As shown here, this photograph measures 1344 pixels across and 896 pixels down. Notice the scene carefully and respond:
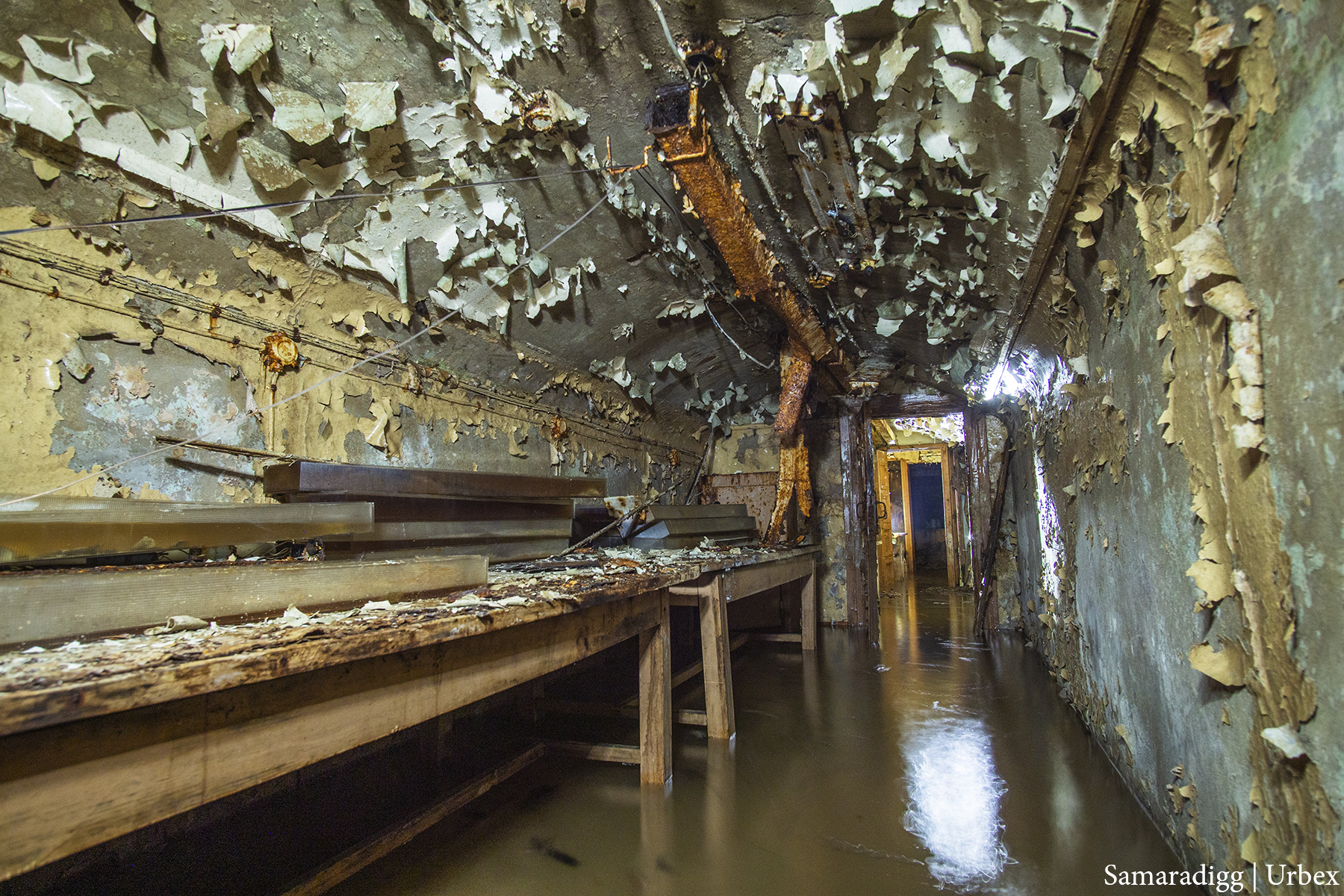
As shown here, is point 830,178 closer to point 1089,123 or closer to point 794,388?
point 1089,123

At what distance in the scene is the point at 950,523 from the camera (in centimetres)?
1029

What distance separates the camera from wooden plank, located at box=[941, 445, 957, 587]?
9.91 m

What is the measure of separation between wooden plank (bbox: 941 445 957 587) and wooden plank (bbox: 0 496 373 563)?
9908mm

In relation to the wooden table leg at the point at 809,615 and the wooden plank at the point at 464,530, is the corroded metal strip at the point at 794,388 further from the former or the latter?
the wooden plank at the point at 464,530

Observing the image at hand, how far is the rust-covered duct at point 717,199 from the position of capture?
2285 mm

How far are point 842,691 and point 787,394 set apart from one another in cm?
214

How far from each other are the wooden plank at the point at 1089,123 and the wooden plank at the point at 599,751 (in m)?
2.58

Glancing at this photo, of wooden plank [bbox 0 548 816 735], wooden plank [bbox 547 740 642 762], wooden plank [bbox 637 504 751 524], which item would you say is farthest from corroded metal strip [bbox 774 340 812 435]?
wooden plank [bbox 0 548 816 735]

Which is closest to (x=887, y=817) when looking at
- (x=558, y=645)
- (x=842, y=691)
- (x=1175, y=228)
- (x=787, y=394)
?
(x=558, y=645)

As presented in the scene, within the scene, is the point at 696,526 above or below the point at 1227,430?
below

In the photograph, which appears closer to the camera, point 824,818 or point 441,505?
point 824,818

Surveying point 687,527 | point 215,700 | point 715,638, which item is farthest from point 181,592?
point 687,527

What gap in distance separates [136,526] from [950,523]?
10.7 meters

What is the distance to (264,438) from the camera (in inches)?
92.3
